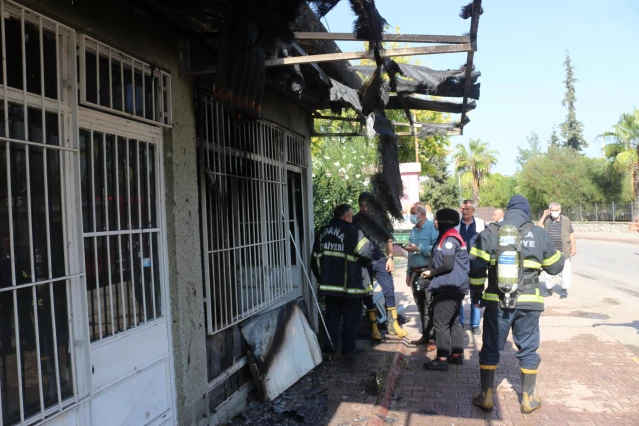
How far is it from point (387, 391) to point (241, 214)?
228 centimetres

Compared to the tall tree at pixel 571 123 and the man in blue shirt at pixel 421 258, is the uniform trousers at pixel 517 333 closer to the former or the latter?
the man in blue shirt at pixel 421 258

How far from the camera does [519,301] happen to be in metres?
4.64

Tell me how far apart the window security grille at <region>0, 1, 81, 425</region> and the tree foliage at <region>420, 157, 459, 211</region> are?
44108 millimetres

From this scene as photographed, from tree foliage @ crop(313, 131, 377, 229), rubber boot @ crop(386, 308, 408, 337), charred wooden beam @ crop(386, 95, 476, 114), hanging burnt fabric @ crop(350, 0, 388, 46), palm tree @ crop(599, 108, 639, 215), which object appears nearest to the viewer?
hanging burnt fabric @ crop(350, 0, 388, 46)

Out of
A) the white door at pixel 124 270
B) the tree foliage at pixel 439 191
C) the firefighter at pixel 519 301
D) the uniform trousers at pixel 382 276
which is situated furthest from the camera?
the tree foliage at pixel 439 191

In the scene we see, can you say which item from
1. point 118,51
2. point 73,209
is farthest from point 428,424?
point 118,51

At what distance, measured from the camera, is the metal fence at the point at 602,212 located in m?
34.6

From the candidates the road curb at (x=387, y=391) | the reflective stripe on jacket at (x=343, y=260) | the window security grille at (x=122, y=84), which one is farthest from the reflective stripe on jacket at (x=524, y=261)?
the window security grille at (x=122, y=84)

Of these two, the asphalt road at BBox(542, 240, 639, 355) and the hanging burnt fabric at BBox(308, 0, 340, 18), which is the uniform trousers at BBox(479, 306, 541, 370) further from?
the hanging burnt fabric at BBox(308, 0, 340, 18)

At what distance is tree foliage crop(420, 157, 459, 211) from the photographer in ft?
152

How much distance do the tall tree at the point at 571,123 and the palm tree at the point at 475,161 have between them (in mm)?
12568

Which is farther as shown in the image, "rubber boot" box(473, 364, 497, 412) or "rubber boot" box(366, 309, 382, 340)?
"rubber boot" box(366, 309, 382, 340)

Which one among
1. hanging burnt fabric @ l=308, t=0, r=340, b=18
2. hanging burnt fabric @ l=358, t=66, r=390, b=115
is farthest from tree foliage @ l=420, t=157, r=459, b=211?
hanging burnt fabric @ l=308, t=0, r=340, b=18

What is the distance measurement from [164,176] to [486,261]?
2.99 metres
